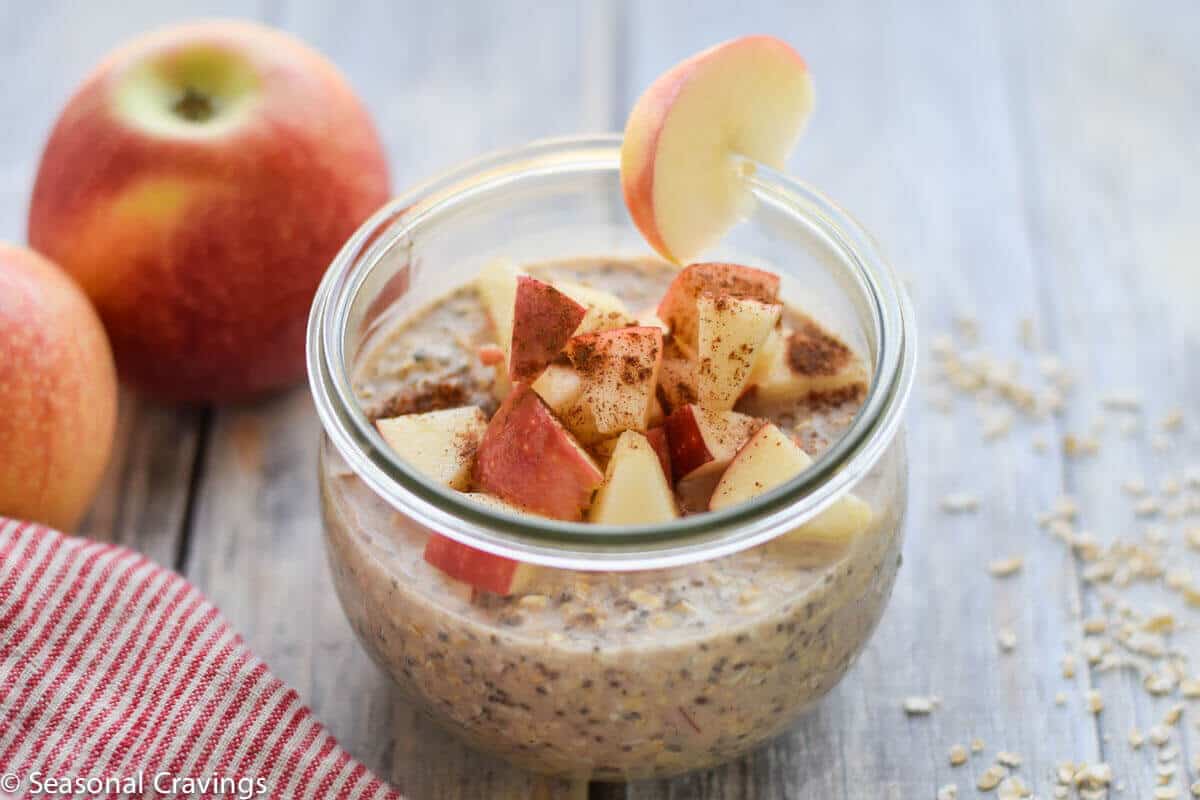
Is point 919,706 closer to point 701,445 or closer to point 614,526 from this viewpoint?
point 701,445

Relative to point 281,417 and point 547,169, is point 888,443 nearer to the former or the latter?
point 547,169

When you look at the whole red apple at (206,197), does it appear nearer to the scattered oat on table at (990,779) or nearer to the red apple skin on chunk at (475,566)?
the red apple skin on chunk at (475,566)

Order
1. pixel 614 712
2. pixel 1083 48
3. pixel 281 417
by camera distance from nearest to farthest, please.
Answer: pixel 614 712, pixel 281 417, pixel 1083 48

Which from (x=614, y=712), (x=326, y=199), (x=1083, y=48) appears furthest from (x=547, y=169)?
(x=1083, y=48)

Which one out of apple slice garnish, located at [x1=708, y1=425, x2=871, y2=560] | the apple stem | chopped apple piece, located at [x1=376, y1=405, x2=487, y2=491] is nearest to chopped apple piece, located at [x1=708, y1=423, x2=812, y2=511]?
apple slice garnish, located at [x1=708, y1=425, x2=871, y2=560]

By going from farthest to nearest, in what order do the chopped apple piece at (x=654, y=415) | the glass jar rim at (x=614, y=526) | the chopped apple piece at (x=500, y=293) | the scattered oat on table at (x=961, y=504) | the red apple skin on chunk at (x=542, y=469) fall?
the scattered oat on table at (x=961, y=504)
the chopped apple piece at (x=500, y=293)
the chopped apple piece at (x=654, y=415)
the red apple skin on chunk at (x=542, y=469)
the glass jar rim at (x=614, y=526)

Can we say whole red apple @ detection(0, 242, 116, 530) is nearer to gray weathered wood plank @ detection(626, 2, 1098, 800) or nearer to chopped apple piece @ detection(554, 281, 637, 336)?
chopped apple piece @ detection(554, 281, 637, 336)

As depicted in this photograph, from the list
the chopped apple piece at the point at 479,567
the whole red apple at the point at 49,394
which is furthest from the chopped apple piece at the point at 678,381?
the whole red apple at the point at 49,394
